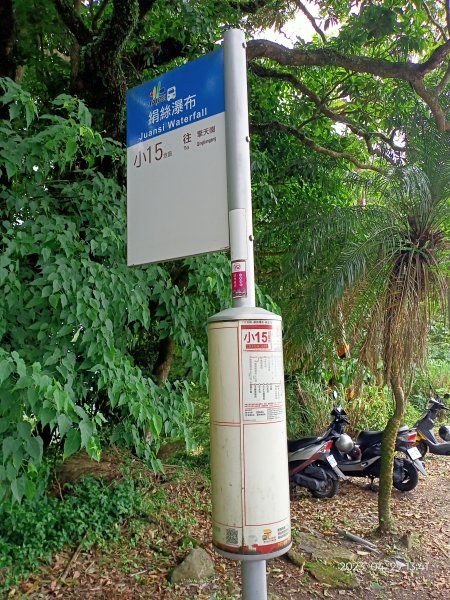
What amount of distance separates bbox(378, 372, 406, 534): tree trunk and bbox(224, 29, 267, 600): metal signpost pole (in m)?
3.46

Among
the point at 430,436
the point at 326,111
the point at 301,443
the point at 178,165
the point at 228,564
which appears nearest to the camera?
the point at 178,165

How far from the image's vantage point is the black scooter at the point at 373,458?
678 cm

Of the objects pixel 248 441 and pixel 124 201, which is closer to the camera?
pixel 248 441

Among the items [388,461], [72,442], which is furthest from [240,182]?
[388,461]

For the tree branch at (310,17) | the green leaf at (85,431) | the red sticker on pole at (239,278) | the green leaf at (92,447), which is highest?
the tree branch at (310,17)

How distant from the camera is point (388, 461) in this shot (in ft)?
17.9

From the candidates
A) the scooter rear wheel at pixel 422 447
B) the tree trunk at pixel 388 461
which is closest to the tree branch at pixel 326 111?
the tree trunk at pixel 388 461

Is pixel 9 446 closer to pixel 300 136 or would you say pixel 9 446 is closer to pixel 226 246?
pixel 226 246

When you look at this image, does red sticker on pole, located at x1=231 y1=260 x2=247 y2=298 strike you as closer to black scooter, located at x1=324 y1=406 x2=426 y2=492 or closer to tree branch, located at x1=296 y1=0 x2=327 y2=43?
black scooter, located at x1=324 y1=406 x2=426 y2=492

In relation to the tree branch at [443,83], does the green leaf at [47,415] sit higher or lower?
lower

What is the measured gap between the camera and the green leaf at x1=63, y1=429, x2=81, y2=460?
264 cm

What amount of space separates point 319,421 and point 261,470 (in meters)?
6.23

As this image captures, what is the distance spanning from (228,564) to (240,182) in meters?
3.50

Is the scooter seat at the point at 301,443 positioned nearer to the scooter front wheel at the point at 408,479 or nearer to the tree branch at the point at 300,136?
the scooter front wheel at the point at 408,479
